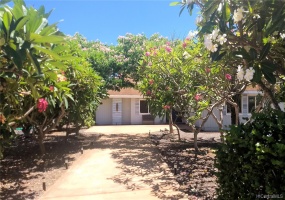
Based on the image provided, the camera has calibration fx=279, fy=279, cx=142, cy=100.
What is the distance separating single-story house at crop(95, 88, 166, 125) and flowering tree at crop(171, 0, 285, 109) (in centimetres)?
2388

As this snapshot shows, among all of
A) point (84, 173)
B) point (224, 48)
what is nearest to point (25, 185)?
point (84, 173)

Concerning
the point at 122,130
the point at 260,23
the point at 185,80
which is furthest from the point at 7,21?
the point at 122,130

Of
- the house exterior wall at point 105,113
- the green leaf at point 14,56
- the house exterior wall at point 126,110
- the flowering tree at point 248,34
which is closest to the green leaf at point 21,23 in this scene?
the green leaf at point 14,56

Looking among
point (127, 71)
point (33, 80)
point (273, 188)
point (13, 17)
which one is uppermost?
point (127, 71)

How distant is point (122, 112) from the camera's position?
1102 inches

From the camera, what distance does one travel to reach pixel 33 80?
12.8 feet

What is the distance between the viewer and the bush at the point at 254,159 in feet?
8.23

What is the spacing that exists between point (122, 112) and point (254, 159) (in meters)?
25.5

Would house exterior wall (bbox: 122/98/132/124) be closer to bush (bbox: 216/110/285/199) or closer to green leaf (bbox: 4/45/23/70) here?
bush (bbox: 216/110/285/199)

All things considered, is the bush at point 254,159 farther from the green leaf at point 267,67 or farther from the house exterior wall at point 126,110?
the house exterior wall at point 126,110

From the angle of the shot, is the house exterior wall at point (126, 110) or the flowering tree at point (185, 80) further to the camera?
the house exterior wall at point (126, 110)

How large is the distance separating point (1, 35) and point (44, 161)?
804cm

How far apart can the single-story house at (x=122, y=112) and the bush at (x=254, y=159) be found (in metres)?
24.5

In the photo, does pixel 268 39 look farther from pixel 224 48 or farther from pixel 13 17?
pixel 13 17
